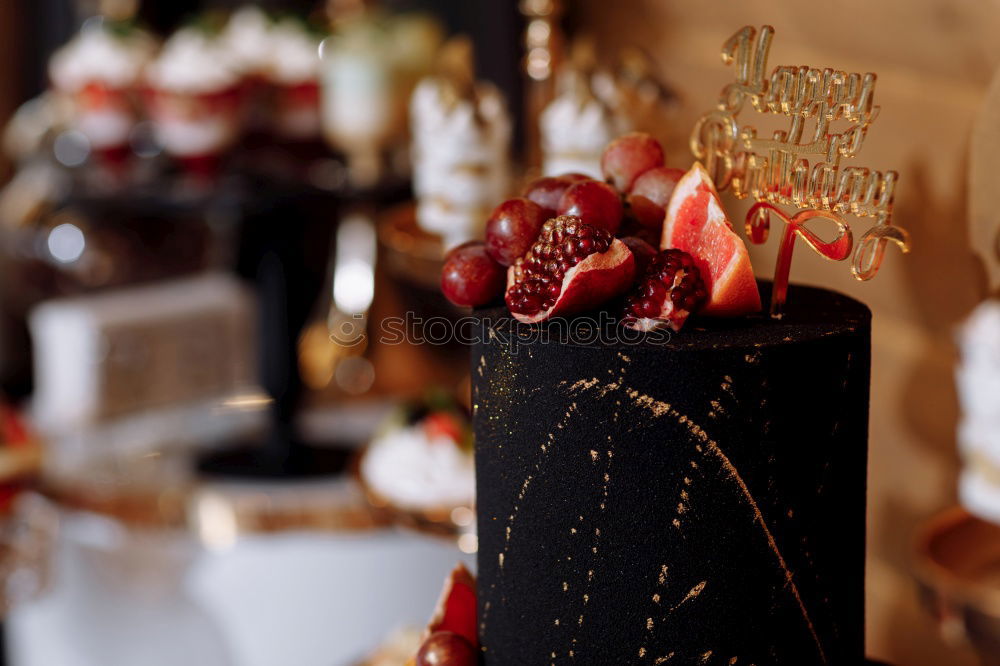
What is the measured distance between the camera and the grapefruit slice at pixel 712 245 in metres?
0.70

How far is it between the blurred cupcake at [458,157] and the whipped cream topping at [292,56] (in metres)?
0.58

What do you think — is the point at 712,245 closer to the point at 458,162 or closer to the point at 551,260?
the point at 551,260

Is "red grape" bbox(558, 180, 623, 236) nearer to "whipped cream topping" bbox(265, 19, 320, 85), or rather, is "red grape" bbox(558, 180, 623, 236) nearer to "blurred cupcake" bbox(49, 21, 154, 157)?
"whipped cream topping" bbox(265, 19, 320, 85)

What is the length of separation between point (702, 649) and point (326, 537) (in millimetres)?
1319

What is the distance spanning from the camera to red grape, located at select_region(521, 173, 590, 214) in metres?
0.79

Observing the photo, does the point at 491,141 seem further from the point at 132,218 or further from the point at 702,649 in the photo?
the point at 132,218

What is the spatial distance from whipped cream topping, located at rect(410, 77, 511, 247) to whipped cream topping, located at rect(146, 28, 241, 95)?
586 mm

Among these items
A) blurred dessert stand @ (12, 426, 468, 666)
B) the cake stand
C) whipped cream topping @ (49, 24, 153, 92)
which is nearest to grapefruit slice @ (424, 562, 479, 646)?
the cake stand

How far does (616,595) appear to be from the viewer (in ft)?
2.32

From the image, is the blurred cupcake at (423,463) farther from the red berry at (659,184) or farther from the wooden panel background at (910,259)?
the red berry at (659,184)

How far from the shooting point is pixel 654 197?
0.79 meters

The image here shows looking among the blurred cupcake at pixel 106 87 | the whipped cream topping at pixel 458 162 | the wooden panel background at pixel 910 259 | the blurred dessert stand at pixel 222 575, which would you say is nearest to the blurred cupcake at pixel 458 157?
the whipped cream topping at pixel 458 162

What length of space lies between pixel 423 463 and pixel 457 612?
2.73ft

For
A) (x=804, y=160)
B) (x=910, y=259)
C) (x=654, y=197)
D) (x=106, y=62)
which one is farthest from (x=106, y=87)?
(x=804, y=160)
